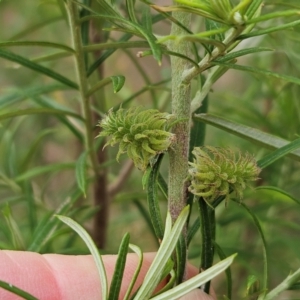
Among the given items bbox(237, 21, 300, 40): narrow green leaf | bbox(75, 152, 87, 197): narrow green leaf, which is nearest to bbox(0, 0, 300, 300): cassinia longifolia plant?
bbox(237, 21, 300, 40): narrow green leaf

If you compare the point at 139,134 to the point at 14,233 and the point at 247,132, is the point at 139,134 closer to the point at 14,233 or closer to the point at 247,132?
the point at 247,132

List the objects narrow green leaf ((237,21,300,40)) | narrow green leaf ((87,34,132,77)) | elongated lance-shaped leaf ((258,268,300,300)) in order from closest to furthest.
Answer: narrow green leaf ((237,21,300,40)), elongated lance-shaped leaf ((258,268,300,300)), narrow green leaf ((87,34,132,77))

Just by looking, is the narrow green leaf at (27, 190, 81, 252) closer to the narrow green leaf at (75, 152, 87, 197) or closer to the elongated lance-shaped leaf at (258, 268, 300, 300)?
the narrow green leaf at (75, 152, 87, 197)

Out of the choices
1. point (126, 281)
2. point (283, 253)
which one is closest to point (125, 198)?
point (126, 281)

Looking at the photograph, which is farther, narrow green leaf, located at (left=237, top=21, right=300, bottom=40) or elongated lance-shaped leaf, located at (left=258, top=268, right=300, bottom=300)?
elongated lance-shaped leaf, located at (left=258, top=268, right=300, bottom=300)

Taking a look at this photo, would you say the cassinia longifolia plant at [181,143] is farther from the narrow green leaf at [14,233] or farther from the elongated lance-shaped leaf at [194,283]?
the narrow green leaf at [14,233]

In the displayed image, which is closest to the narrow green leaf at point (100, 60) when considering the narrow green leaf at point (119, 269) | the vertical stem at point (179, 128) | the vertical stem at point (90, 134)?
the vertical stem at point (90, 134)
